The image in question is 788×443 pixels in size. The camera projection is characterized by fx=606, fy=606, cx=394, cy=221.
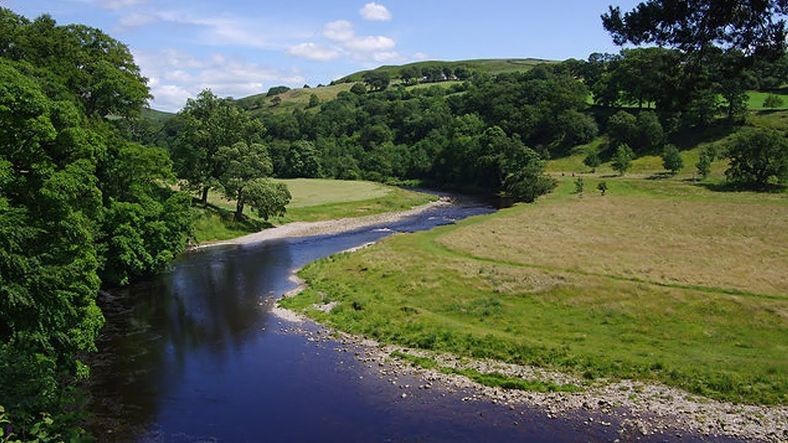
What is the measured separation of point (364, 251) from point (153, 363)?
96.5 ft

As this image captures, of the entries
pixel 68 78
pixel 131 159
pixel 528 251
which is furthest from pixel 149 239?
pixel 528 251

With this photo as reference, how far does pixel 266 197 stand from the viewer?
82.6 meters

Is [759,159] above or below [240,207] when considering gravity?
above

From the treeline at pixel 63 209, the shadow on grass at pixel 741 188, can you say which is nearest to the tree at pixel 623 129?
the shadow on grass at pixel 741 188

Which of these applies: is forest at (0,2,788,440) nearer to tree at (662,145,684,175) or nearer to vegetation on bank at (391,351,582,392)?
tree at (662,145,684,175)

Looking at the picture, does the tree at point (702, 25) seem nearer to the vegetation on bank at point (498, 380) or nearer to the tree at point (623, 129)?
the vegetation on bank at point (498, 380)

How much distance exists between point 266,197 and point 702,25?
228 feet

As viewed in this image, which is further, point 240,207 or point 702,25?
point 240,207

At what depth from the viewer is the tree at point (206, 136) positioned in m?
81.5

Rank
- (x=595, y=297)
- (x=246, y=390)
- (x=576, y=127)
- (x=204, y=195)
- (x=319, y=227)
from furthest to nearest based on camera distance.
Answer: (x=576, y=127)
(x=319, y=227)
(x=204, y=195)
(x=595, y=297)
(x=246, y=390)

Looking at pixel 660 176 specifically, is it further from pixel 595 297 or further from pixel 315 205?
pixel 595 297

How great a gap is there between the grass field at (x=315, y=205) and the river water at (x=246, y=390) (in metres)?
28.3

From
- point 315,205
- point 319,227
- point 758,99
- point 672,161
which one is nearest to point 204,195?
point 319,227

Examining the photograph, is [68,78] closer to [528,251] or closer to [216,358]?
[216,358]
